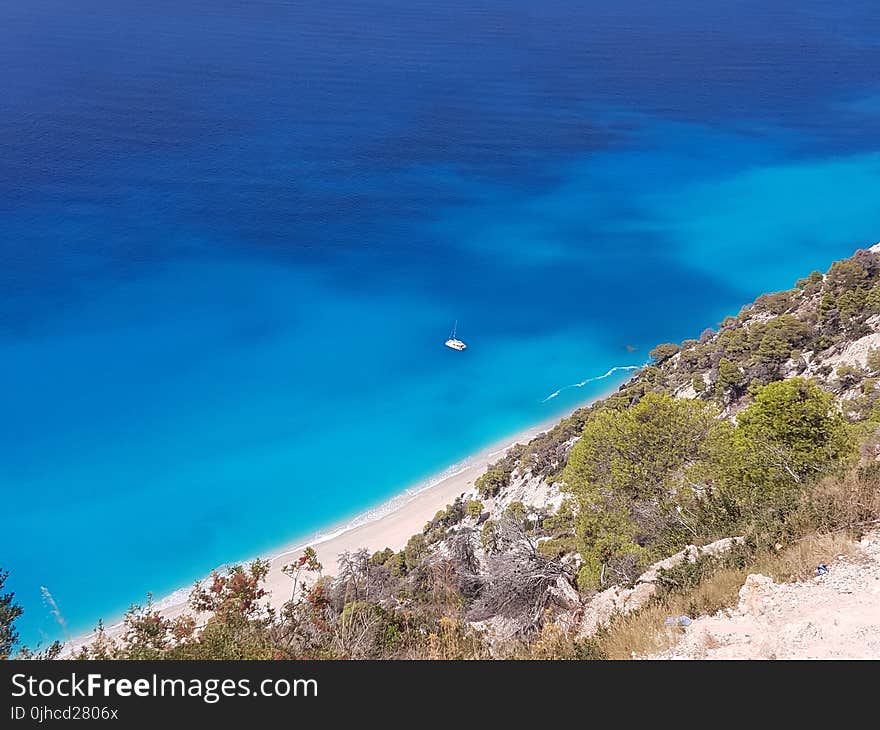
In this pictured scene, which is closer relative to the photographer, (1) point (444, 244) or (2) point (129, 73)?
(1) point (444, 244)

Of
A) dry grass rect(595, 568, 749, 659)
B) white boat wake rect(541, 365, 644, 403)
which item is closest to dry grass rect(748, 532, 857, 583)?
dry grass rect(595, 568, 749, 659)

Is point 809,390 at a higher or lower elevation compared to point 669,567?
higher

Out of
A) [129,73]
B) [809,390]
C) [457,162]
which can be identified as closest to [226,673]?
[809,390]

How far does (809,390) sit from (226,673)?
657 inches

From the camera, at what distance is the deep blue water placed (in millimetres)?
38719

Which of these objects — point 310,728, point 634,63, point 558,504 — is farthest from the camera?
point 634,63

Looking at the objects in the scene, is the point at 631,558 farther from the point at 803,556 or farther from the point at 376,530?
the point at 376,530

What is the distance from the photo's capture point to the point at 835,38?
5955 inches

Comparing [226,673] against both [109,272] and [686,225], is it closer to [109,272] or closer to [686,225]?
[109,272]

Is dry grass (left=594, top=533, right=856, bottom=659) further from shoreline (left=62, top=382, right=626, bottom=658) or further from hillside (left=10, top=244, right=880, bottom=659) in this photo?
shoreline (left=62, top=382, right=626, bottom=658)

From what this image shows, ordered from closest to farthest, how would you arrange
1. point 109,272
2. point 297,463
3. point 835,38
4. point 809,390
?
point 809,390
point 297,463
point 109,272
point 835,38

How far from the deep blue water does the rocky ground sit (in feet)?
95.2

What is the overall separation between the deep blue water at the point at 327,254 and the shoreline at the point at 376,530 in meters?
1.03

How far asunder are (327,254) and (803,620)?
5808cm
